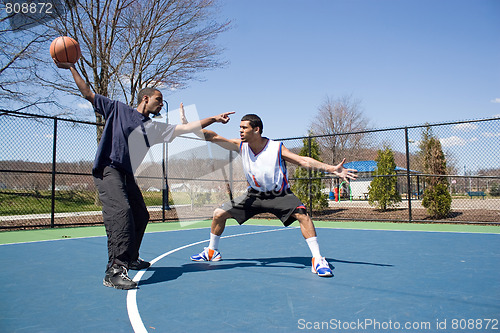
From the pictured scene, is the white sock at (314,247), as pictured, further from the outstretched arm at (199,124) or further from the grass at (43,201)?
the grass at (43,201)

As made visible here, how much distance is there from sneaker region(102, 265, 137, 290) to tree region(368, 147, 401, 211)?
1382 cm

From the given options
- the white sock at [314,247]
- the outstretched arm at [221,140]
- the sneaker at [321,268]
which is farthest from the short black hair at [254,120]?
the sneaker at [321,268]

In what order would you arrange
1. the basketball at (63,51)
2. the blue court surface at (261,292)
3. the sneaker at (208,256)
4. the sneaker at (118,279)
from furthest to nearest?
the sneaker at (208,256) → the basketball at (63,51) → the sneaker at (118,279) → the blue court surface at (261,292)

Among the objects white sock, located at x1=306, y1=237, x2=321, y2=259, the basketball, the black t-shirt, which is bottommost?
white sock, located at x1=306, y1=237, x2=321, y2=259

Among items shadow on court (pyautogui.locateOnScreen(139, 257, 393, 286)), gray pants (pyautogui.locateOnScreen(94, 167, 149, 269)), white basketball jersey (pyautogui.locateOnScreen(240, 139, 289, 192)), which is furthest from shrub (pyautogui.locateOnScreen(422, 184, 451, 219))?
gray pants (pyautogui.locateOnScreen(94, 167, 149, 269))

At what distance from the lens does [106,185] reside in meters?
3.70

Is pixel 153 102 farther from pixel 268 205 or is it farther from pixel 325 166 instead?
pixel 325 166

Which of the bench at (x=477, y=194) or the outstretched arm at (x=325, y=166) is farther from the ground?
the outstretched arm at (x=325, y=166)

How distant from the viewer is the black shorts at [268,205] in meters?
4.27

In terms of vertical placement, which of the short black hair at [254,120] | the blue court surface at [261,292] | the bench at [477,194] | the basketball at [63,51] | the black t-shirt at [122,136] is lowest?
the blue court surface at [261,292]

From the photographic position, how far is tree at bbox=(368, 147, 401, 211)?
15.6 metres

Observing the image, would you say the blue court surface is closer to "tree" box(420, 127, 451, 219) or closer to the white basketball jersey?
the white basketball jersey

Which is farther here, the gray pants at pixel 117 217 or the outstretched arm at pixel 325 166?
the outstretched arm at pixel 325 166

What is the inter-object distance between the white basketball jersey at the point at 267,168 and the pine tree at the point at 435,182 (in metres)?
8.12
